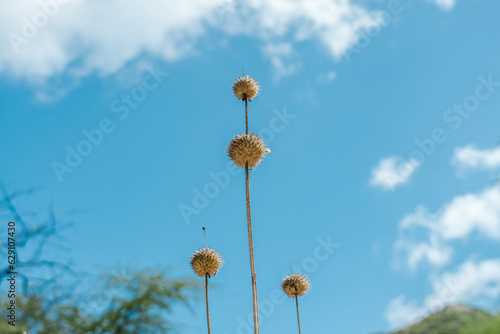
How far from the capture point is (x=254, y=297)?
14891mm

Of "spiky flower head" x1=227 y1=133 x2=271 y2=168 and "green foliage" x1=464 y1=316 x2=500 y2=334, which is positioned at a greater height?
"spiky flower head" x1=227 y1=133 x2=271 y2=168

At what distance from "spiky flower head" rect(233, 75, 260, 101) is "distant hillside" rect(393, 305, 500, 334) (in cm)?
1624

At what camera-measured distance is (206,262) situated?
698 inches

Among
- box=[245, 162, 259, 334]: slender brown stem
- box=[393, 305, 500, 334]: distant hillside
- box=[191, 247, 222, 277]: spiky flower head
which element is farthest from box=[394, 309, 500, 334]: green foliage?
box=[191, 247, 222, 277]: spiky flower head

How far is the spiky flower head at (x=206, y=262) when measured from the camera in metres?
17.7

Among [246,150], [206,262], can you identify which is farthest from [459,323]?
[206,262]

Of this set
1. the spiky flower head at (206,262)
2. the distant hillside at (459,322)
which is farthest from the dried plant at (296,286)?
the distant hillside at (459,322)

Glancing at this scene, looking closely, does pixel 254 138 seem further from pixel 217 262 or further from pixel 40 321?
pixel 40 321

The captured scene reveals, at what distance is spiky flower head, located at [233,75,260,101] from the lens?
18297 millimetres

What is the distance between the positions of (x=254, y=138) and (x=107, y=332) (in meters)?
10.7

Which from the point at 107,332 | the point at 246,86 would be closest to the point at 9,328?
the point at 107,332

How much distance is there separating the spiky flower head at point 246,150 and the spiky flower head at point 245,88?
79.0 inches

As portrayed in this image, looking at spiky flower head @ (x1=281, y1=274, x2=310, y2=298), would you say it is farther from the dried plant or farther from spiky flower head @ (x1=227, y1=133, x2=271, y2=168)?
spiky flower head @ (x1=227, y1=133, x2=271, y2=168)

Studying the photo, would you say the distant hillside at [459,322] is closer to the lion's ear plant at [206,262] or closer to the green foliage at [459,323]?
the green foliage at [459,323]
